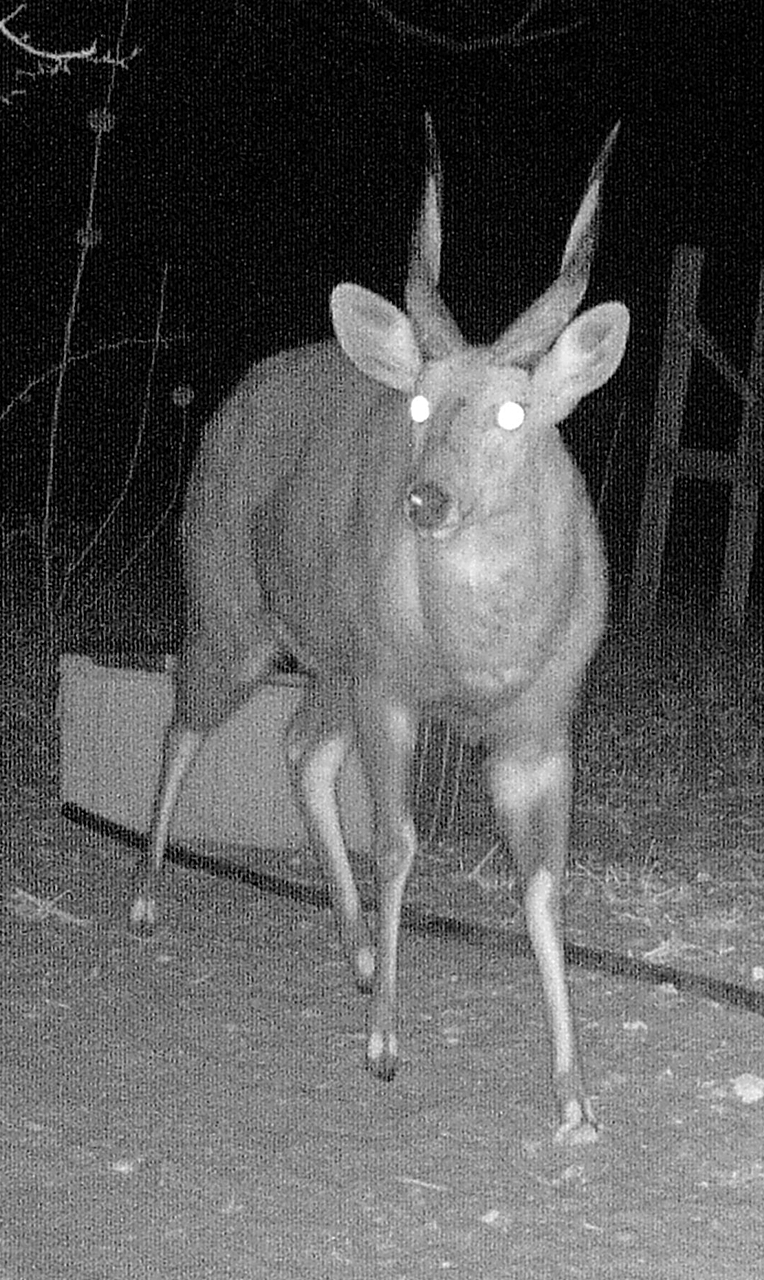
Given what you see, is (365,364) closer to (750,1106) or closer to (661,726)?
(750,1106)

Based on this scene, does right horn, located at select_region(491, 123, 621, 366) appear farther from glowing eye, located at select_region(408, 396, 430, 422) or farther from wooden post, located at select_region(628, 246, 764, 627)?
wooden post, located at select_region(628, 246, 764, 627)

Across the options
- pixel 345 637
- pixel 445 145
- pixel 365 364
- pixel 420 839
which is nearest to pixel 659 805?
pixel 420 839

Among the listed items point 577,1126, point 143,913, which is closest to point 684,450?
point 143,913

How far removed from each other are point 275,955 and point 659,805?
2241 millimetres

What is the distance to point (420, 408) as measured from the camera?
4105mm

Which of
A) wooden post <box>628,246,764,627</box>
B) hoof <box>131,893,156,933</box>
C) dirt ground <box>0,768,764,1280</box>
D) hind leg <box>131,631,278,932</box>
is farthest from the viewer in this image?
wooden post <box>628,246,764,627</box>

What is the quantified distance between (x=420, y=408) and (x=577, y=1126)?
143 cm

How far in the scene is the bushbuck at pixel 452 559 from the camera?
4047mm

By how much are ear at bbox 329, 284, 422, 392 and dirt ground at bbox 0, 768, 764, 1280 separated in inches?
58.3

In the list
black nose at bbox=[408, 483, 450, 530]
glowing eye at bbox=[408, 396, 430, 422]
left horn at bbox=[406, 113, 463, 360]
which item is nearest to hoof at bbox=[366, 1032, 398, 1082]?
black nose at bbox=[408, 483, 450, 530]

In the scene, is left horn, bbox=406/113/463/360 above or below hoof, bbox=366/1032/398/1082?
above

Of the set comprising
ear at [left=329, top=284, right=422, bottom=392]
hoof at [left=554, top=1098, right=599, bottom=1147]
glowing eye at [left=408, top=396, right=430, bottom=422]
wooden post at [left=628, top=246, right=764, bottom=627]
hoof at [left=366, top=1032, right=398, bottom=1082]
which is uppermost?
ear at [left=329, top=284, right=422, bottom=392]

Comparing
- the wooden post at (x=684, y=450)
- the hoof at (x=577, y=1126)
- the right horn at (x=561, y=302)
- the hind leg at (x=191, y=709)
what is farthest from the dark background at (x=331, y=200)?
the hoof at (x=577, y=1126)

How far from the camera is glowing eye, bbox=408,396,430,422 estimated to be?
4.09 metres
